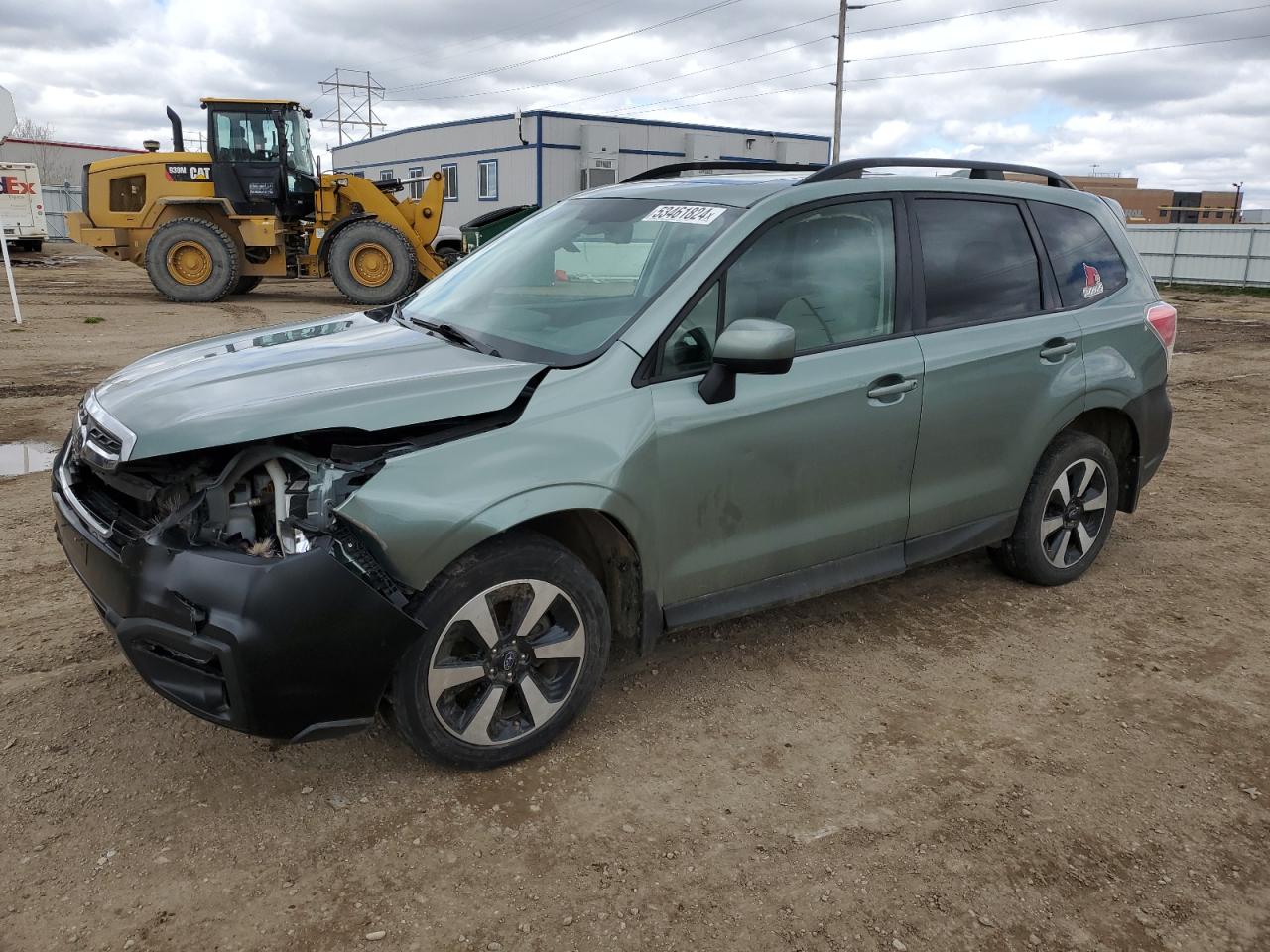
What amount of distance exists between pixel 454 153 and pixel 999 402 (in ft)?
110

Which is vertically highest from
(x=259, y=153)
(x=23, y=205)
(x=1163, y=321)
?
(x=259, y=153)

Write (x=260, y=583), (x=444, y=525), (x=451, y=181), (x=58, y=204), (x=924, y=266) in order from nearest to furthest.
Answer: (x=260, y=583) < (x=444, y=525) < (x=924, y=266) < (x=451, y=181) < (x=58, y=204)

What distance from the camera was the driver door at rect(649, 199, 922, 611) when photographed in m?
3.10

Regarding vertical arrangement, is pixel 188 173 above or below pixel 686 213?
above

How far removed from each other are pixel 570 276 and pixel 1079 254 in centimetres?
234

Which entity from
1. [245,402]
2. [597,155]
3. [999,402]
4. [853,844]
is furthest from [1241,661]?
[597,155]

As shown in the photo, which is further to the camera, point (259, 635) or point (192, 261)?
point (192, 261)

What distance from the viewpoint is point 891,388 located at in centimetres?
350

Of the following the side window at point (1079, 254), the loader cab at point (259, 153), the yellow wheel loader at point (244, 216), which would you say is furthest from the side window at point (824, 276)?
the loader cab at point (259, 153)

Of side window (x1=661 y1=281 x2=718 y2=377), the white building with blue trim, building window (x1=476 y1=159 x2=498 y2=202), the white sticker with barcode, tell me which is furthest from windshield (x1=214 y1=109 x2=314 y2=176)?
building window (x1=476 y1=159 x2=498 y2=202)

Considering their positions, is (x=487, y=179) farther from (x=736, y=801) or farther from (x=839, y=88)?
(x=736, y=801)

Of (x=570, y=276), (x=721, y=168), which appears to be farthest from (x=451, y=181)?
(x=570, y=276)

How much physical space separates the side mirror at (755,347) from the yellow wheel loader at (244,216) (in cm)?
1398

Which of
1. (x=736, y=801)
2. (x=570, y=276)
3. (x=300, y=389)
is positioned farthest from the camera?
(x=570, y=276)
